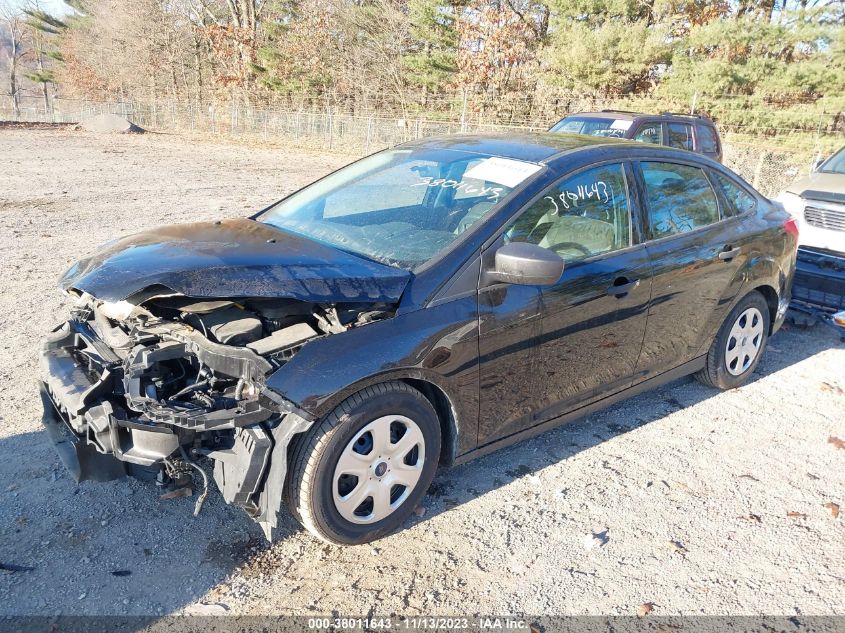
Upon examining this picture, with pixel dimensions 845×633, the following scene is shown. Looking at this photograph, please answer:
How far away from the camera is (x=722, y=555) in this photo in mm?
3023

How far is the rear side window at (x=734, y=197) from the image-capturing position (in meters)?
4.43

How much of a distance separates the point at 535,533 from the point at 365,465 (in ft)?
3.14

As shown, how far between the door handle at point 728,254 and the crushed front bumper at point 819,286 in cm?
190

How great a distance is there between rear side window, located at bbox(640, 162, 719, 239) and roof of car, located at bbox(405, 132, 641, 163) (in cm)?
27

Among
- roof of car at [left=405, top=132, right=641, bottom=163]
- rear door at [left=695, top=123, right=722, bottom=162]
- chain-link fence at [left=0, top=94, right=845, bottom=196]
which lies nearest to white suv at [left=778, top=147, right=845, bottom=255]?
rear door at [left=695, top=123, right=722, bottom=162]

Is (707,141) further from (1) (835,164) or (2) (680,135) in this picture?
(1) (835,164)

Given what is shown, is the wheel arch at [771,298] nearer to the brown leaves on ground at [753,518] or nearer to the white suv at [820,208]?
the brown leaves on ground at [753,518]

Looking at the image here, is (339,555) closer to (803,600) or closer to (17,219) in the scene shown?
(803,600)

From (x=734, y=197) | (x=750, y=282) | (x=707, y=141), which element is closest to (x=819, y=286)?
(x=750, y=282)

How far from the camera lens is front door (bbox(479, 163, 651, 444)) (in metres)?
3.19

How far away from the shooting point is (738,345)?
466cm

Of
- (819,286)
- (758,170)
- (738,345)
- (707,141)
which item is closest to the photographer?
(738,345)

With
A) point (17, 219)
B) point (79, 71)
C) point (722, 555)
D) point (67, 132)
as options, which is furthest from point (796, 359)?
point (79, 71)

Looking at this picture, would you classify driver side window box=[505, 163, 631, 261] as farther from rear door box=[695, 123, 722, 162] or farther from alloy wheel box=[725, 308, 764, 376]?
rear door box=[695, 123, 722, 162]
